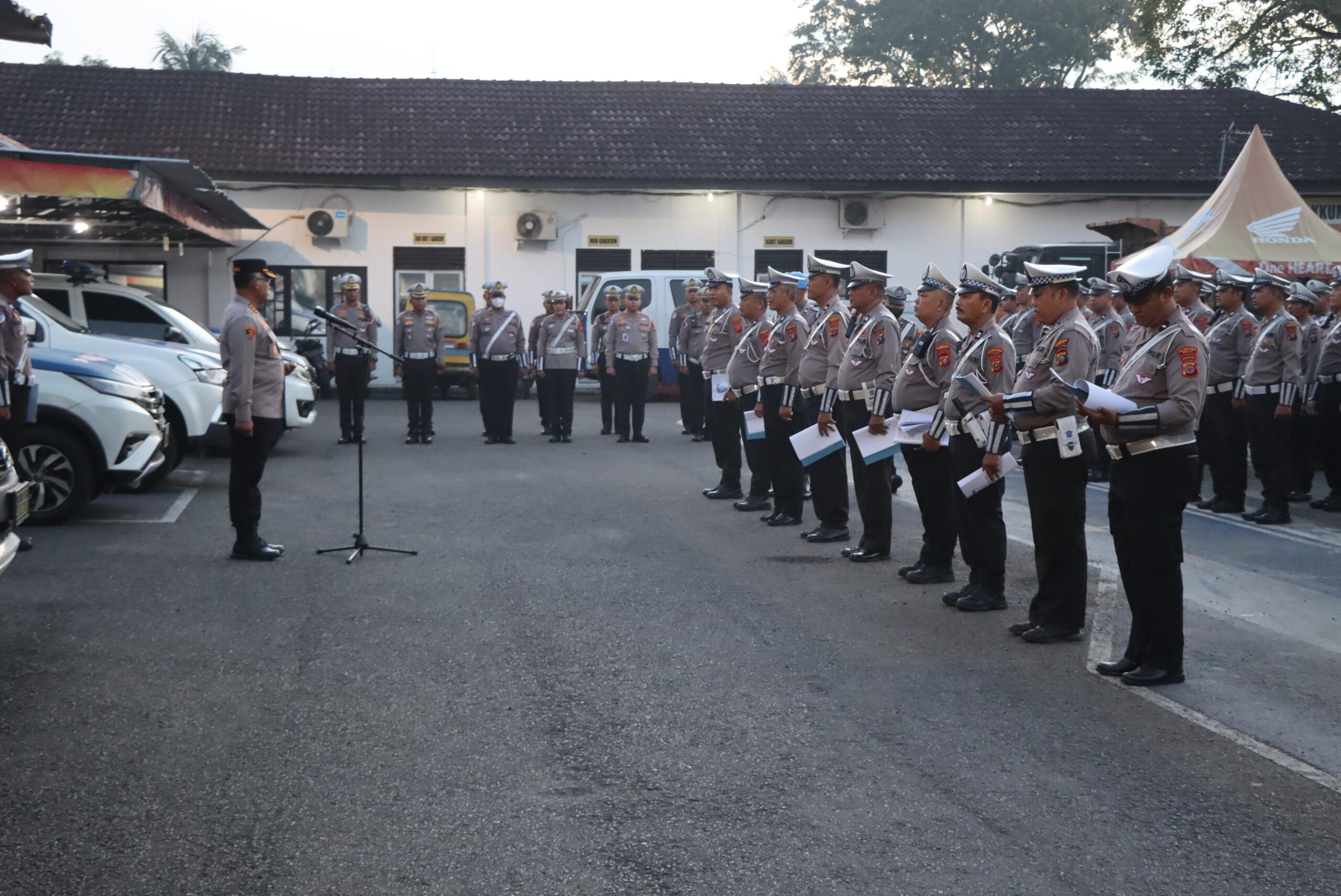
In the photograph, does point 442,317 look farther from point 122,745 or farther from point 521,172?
point 122,745

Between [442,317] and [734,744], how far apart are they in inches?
812

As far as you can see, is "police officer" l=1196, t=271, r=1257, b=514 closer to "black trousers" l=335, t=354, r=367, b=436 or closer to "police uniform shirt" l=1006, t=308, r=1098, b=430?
"police uniform shirt" l=1006, t=308, r=1098, b=430

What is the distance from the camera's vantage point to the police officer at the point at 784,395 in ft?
36.7

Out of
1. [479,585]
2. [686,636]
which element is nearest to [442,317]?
[479,585]

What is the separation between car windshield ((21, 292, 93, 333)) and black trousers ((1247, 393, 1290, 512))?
10505 millimetres

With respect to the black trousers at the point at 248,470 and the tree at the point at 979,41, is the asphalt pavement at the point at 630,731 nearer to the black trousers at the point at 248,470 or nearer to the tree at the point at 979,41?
the black trousers at the point at 248,470

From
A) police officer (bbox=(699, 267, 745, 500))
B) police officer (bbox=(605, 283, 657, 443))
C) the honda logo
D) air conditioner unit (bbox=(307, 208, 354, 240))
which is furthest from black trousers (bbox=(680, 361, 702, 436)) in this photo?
air conditioner unit (bbox=(307, 208, 354, 240))

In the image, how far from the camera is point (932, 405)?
28.4 ft

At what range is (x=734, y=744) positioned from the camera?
5355 mm

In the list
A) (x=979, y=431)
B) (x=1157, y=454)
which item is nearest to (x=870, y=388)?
(x=979, y=431)

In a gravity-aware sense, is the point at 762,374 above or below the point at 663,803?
above

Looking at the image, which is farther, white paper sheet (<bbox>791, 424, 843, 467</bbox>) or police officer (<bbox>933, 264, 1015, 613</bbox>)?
white paper sheet (<bbox>791, 424, 843, 467</bbox>)

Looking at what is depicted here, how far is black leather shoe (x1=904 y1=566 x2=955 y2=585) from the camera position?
29.0ft

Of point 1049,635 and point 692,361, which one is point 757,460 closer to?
point 1049,635
